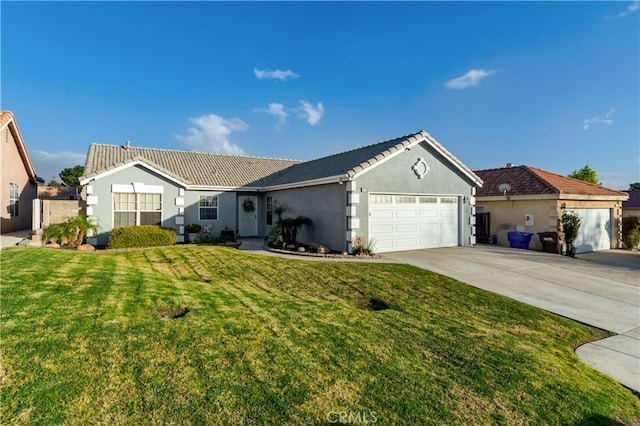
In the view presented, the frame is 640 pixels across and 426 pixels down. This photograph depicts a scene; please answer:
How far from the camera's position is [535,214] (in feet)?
51.6

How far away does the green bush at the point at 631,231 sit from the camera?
57.4ft

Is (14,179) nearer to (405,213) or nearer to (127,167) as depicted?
(127,167)

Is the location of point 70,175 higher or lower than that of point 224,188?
higher

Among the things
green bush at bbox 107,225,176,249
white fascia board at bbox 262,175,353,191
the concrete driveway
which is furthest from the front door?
the concrete driveway

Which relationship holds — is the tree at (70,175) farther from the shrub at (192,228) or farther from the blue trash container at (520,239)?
the blue trash container at (520,239)

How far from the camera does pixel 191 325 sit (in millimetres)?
4930

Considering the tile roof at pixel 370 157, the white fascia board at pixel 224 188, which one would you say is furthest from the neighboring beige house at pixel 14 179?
the tile roof at pixel 370 157

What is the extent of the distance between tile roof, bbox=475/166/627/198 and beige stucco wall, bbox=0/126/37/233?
2502 cm

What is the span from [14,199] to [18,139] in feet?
11.3

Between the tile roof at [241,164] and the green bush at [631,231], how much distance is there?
976 cm

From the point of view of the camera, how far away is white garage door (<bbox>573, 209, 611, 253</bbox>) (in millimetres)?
16250

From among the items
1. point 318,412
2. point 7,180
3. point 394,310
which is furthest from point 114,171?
point 318,412

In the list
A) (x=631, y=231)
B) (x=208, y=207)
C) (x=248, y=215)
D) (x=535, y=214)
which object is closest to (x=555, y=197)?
(x=535, y=214)

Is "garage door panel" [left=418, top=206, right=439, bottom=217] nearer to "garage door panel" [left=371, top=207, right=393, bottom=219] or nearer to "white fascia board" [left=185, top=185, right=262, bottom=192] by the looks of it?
"garage door panel" [left=371, top=207, right=393, bottom=219]
